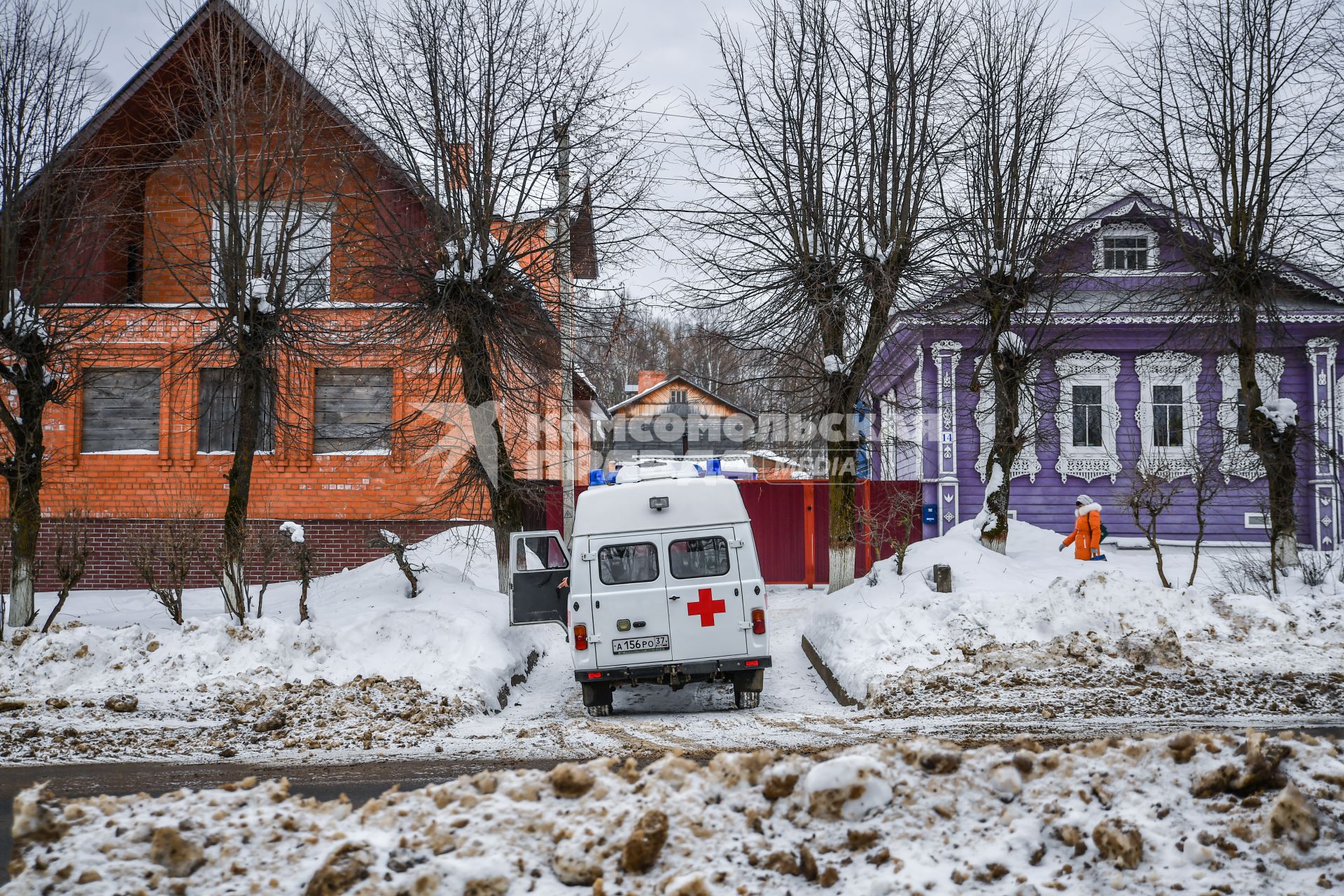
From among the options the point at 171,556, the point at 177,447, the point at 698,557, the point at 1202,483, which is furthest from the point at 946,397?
the point at 177,447

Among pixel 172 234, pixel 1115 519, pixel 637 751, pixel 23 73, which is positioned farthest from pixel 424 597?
pixel 1115 519

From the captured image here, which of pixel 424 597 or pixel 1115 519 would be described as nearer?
pixel 424 597

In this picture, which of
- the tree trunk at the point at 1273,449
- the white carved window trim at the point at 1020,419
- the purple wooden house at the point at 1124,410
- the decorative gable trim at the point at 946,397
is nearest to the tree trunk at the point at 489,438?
the white carved window trim at the point at 1020,419

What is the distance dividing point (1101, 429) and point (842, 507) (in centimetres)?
958

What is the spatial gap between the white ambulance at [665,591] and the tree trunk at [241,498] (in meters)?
3.91

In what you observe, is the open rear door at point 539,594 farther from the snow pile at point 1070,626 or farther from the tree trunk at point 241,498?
the tree trunk at point 241,498

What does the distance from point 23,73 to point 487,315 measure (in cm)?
667

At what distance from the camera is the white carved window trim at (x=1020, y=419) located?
1482cm

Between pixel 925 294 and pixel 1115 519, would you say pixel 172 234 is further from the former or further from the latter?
pixel 1115 519

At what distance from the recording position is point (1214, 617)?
10930 mm

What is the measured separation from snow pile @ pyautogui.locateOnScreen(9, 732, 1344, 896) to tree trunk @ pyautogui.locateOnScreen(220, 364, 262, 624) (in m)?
8.14

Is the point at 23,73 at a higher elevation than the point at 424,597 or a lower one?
higher

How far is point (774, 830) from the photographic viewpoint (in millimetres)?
3965

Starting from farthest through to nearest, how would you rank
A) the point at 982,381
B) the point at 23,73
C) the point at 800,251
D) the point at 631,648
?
the point at 982,381
the point at 800,251
the point at 23,73
the point at 631,648
